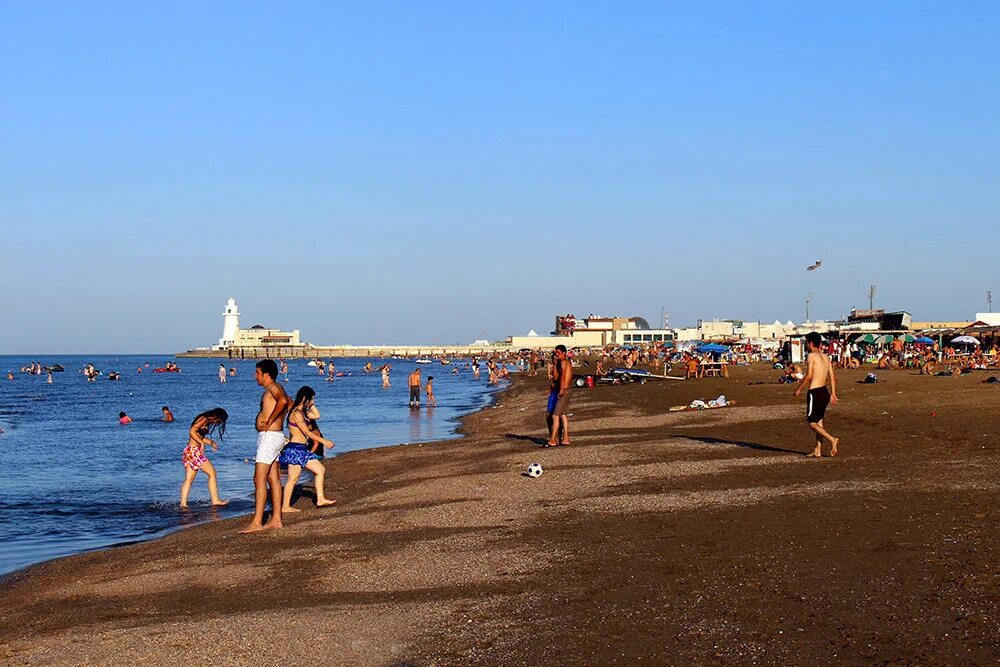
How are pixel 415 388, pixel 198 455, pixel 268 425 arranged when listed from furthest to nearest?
pixel 415 388 < pixel 198 455 < pixel 268 425

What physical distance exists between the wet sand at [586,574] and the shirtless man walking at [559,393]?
2.66 m

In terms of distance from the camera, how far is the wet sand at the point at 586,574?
5.97 meters

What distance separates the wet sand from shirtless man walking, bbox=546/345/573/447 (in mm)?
2665

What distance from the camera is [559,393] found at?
1795 centimetres

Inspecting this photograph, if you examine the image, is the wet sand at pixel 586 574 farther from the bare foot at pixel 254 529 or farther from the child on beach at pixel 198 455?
the child on beach at pixel 198 455

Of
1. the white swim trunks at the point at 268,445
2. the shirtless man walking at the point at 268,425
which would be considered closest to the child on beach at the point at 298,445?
the shirtless man walking at the point at 268,425

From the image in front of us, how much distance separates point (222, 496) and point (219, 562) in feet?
24.4

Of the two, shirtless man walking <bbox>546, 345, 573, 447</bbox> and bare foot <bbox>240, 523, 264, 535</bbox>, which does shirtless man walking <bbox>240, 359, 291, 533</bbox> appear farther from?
shirtless man walking <bbox>546, 345, 573, 447</bbox>

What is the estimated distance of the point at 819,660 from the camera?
17.7 ft

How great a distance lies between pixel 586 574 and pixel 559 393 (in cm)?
1027

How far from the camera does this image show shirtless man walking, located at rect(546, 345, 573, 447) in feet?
57.9

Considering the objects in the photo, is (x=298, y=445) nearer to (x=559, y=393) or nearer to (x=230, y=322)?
(x=559, y=393)

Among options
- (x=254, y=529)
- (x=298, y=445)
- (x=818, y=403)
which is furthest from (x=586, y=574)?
(x=818, y=403)

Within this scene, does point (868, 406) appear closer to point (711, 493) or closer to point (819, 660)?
point (711, 493)
